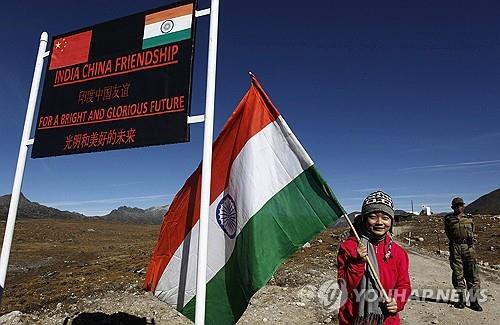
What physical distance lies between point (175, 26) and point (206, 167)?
1.98 m

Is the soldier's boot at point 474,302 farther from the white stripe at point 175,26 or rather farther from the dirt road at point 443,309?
the white stripe at point 175,26

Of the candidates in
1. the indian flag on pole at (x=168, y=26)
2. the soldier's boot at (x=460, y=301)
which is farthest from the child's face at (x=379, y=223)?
the soldier's boot at (x=460, y=301)

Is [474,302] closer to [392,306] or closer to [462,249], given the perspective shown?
[462,249]

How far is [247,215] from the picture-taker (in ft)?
12.7

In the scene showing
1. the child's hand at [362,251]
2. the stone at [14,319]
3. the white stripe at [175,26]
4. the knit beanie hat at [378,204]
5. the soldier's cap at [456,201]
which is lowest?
the stone at [14,319]

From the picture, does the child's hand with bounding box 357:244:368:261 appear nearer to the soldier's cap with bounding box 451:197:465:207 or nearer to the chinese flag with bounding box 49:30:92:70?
the chinese flag with bounding box 49:30:92:70

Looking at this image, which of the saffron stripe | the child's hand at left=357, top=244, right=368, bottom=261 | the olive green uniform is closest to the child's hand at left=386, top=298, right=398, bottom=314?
the child's hand at left=357, top=244, right=368, bottom=261

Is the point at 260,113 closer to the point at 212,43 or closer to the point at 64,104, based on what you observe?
the point at 212,43

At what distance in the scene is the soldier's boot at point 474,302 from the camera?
837 centimetres

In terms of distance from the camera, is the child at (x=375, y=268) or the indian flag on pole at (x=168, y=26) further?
the indian flag on pole at (x=168, y=26)

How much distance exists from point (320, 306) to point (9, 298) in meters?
10.4

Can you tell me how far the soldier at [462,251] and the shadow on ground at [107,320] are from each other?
7432 millimetres

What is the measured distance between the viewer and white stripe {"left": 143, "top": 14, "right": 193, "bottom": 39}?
4.39 m

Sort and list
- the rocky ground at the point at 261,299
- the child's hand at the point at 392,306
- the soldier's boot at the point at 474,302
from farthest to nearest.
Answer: the soldier's boot at the point at 474,302 < the rocky ground at the point at 261,299 < the child's hand at the point at 392,306
